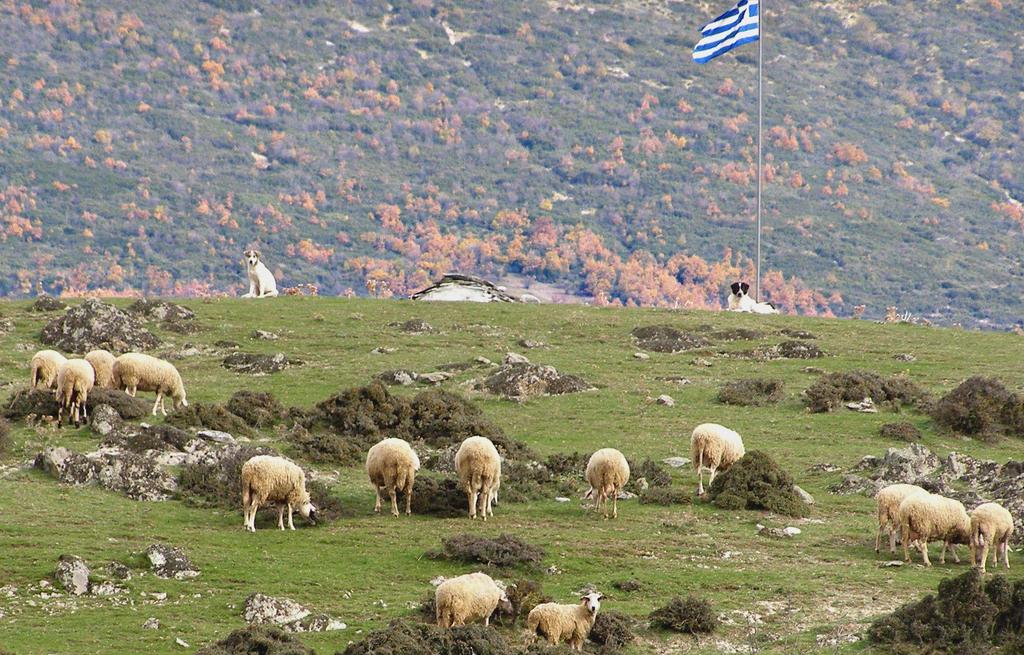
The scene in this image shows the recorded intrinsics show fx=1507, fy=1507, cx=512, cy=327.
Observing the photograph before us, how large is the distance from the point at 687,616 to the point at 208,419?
16366mm

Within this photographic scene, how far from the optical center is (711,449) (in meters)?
32.8

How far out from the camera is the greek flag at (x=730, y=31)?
236ft

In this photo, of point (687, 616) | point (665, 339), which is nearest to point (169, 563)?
point (687, 616)

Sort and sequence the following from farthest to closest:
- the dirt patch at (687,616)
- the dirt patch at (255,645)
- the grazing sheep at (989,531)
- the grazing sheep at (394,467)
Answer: the grazing sheep at (394,467)
the grazing sheep at (989,531)
the dirt patch at (687,616)
the dirt patch at (255,645)

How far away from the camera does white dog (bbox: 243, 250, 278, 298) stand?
61891 mm

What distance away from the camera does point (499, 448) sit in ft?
115

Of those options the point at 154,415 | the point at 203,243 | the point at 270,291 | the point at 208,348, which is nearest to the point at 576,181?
the point at 203,243

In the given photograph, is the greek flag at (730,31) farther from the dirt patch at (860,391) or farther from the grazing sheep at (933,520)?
the grazing sheep at (933,520)

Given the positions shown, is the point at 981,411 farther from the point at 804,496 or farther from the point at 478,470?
the point at 478,470

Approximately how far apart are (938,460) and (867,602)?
35.7 ft

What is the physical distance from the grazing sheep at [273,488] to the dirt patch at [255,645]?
21.2ft

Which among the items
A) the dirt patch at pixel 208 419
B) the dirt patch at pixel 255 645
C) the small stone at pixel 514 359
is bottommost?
the dirt patch at pixel 255 645

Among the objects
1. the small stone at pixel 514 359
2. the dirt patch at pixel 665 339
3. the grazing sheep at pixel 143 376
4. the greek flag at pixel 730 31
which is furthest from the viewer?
the greek flag at pixel 730 31

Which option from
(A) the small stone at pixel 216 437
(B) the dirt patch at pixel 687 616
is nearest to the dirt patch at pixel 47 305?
(A) the small stone at pixel 216 437
